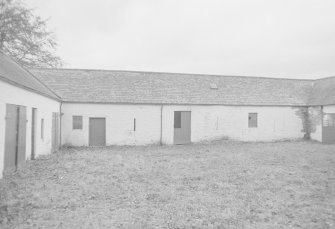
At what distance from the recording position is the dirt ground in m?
6.27

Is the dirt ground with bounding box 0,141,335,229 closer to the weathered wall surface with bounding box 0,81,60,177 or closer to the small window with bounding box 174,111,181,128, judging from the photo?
the weathered wall surface with bounding box 0,81,60,177

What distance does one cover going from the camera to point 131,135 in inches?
855

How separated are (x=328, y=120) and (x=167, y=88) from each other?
1198 centimetres

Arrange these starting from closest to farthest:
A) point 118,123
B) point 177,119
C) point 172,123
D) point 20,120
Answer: point 20,120
point 118,123
point 172,123
point 177,119

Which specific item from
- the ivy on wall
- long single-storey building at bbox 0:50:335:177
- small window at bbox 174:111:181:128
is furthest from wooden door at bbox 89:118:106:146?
the ivy on wall

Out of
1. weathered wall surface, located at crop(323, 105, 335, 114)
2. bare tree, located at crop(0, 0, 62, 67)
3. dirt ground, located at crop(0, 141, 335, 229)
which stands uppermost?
bare tree, located at crop(0, 0, 62, 67)

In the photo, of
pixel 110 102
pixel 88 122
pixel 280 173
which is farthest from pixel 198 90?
pixel 280 173

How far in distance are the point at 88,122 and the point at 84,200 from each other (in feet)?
45.4

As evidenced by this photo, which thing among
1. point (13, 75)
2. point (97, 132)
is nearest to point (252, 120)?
point (97, 132)

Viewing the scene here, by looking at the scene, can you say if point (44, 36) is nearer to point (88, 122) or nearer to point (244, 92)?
point (88, 122)

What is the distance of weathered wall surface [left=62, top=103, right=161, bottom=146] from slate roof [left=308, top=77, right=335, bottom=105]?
40.7ft

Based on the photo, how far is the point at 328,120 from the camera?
22.9 meters

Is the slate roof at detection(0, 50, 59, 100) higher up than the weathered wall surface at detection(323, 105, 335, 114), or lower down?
higher up

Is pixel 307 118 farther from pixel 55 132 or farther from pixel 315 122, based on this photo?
pixel 55 132
